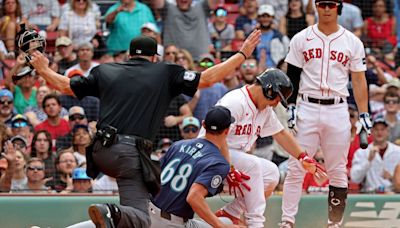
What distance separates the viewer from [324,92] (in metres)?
8.87

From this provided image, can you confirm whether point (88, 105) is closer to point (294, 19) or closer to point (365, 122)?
point (294, 19)

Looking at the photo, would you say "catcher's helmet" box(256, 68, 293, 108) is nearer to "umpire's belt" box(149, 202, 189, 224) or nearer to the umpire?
the umpire

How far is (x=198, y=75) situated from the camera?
25.0 feet

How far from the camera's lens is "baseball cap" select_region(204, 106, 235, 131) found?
776cm

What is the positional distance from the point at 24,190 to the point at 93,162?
9.98ft

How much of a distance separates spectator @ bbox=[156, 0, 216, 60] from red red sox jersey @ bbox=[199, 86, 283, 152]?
17.0 feet

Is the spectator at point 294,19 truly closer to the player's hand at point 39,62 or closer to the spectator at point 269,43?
the spectator at point 269,43

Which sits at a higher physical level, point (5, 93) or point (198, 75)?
point (198, 75)

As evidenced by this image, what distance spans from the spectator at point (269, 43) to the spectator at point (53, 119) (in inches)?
111

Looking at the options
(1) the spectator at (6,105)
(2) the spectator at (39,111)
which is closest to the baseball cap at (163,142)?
(2) the spectator at (39,111)

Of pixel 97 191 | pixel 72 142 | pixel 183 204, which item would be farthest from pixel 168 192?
pixel 72 142

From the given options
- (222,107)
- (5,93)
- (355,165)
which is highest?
(222,107)

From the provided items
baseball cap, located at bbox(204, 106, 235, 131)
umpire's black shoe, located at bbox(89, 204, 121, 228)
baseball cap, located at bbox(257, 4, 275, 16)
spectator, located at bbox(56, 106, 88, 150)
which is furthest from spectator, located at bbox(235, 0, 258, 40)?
umpire's black shoe, located at bbox(89, 204, 121, 228)

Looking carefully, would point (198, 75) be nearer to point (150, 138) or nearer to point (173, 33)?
point (150, 138)
